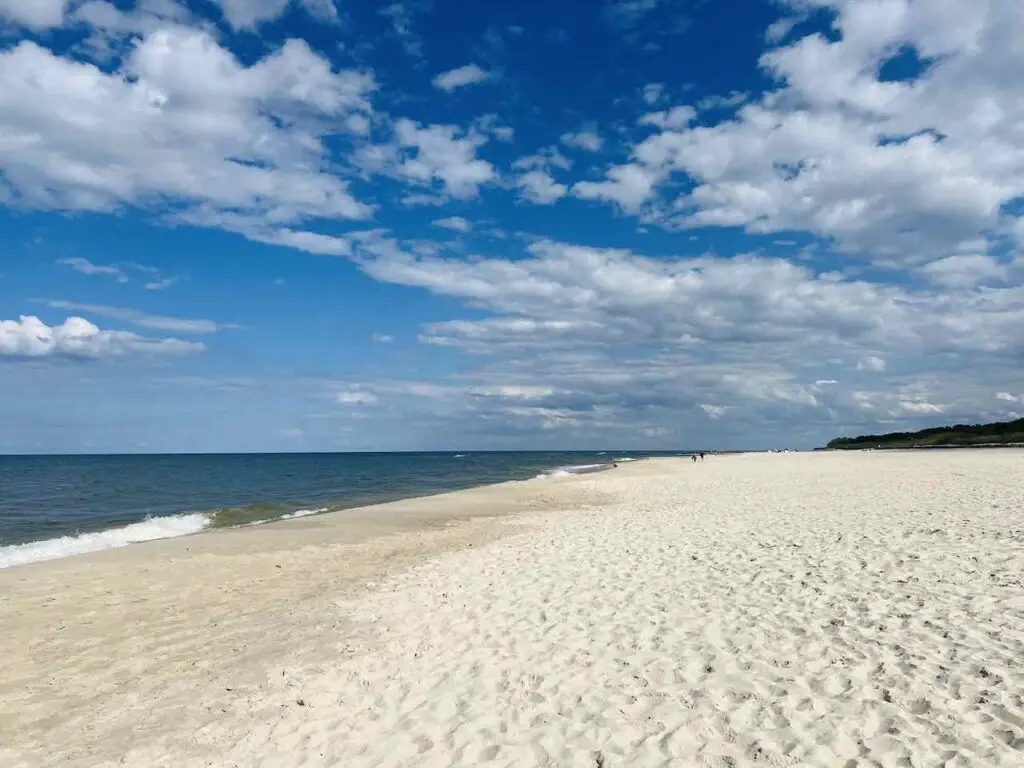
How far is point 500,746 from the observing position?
6266 mm

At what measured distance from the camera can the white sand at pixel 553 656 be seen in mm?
6168

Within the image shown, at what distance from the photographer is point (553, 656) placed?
8.37 m

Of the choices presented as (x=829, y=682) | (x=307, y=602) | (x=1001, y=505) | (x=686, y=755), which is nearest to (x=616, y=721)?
(x=686, y=755)

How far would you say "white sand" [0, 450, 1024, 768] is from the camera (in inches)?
243

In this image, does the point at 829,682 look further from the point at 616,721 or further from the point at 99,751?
the point at 99,751

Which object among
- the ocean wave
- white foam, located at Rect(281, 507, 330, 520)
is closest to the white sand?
white foam, located at Rect(281, 507, 330, 520)

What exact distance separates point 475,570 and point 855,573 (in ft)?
24.4

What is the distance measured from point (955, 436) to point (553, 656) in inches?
5184

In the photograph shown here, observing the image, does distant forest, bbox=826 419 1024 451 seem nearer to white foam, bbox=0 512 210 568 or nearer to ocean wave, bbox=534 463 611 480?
ocean wave, bbox=534 463 611 480

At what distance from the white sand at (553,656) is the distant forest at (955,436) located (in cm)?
10208

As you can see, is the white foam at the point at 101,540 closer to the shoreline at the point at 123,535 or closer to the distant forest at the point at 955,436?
the shoreline at the point at 123,535

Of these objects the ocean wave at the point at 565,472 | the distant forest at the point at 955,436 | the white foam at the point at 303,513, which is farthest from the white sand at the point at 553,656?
the distant forest at the point at 955,436

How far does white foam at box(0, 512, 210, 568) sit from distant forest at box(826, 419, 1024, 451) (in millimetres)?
104828

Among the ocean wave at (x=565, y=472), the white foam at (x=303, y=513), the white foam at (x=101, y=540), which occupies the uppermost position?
the ocean wave at (x=565, y=472)
